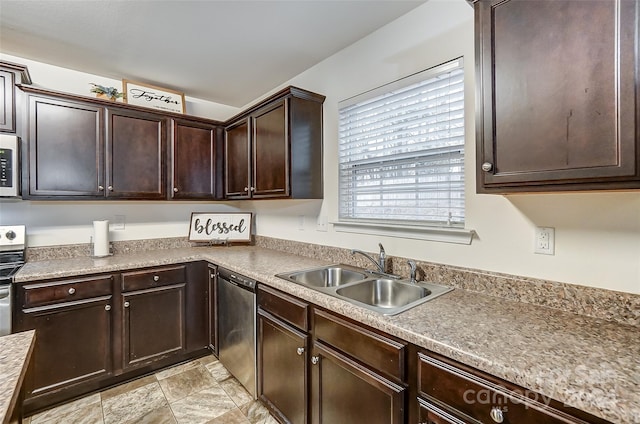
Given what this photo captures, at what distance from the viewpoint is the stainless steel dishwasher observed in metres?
2.03

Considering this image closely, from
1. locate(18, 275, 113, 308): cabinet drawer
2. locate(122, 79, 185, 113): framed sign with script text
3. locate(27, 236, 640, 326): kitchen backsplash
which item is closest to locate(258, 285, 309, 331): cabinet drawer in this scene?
Answer: locate(27, 236, 640, 326): kitchen backsplash

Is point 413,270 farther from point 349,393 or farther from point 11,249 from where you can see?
point 11,249

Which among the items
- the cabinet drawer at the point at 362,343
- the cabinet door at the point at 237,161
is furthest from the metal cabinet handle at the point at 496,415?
the cabinet door at the point at 237,161

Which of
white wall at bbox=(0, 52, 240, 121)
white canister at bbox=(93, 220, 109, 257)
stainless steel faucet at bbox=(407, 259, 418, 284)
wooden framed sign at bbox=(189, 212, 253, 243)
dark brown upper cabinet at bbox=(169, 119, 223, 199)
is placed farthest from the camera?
wooden framed sign at bbox=(189, 212, 253, 243)

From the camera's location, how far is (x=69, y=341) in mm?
2045

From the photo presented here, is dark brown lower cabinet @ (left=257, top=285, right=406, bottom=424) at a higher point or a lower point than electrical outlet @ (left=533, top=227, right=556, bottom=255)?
lower

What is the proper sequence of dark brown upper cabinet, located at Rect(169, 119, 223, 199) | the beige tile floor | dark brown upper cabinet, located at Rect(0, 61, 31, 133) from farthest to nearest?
1. dark brown upper cabinet, located at Rect(169, 119, 223, 199)
2. dark brown upper cabinet, located at Rect(0, 61, 31, 133)
3. the beige tile floor

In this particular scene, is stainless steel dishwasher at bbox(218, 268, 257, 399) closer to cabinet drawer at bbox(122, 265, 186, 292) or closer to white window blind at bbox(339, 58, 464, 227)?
cabinet drawer at bbox(122, 265, 186, 292)

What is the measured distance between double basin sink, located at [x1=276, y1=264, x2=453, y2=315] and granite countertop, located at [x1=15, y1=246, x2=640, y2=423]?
0.13m

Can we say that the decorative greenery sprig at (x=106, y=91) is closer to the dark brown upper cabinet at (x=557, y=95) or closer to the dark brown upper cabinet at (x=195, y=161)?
the dark brown upper cabinet at (x=195, y=161)

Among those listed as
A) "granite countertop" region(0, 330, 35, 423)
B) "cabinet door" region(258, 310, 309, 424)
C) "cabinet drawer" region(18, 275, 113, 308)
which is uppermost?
"granite countertop" region(0, 330, 35, 423)

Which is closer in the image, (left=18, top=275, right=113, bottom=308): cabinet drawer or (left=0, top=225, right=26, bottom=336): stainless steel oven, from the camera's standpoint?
(left=18, top=275, right=113, bottom=308): cabinet drawer

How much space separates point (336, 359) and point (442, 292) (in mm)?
611

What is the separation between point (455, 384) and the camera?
96cm
